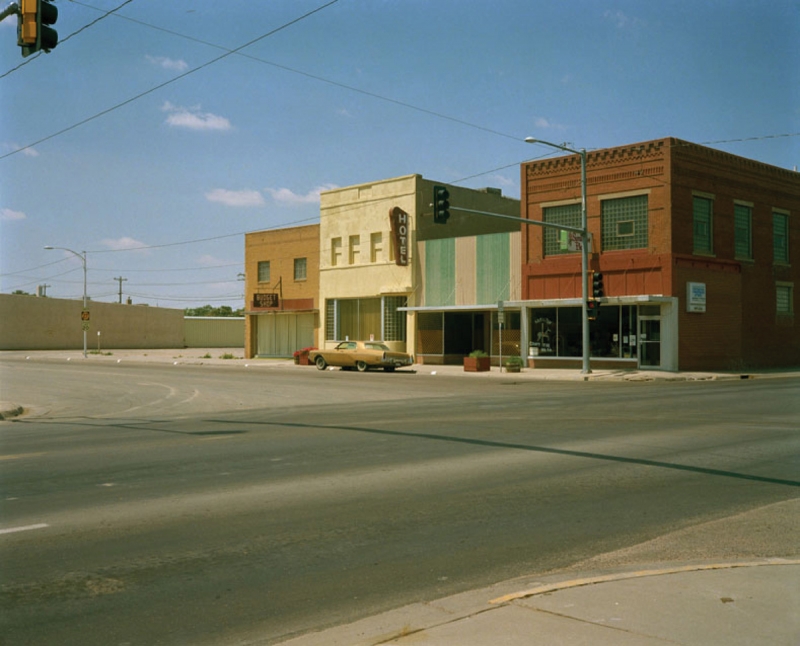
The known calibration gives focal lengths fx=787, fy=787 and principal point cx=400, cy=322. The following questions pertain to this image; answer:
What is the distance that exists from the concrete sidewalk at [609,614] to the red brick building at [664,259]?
2900cm

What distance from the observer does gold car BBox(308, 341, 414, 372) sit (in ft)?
128

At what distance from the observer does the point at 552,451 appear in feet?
38.1

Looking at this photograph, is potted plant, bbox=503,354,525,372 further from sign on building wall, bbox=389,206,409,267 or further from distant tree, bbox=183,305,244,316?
distant tree, bbox=183,305,244,316

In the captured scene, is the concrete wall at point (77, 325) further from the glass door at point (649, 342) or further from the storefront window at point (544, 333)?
the glass door at point (649, 342)

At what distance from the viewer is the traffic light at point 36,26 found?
11766 millimetres

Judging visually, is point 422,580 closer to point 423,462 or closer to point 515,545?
point 515,545

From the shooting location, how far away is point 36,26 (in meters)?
11.8

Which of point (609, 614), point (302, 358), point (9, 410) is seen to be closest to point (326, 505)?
point (609, 614)

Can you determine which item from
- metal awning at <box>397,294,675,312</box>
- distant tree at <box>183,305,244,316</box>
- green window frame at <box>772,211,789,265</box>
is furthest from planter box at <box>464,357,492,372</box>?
distant tree at <box>183,305,244,316</box>

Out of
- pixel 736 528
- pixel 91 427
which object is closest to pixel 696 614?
pixel 736 528

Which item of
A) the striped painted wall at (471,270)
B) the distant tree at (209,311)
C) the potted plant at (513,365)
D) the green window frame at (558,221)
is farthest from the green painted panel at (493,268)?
the distant tree at (209,311)

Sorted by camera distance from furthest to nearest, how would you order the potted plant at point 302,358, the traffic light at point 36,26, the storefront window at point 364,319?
the potted plant at point 302,358, the storefront window at point 364,319, the traffic light at point 36,26

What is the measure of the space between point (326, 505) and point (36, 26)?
8678mm

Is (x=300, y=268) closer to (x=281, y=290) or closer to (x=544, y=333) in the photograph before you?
(x=281, y=290)
